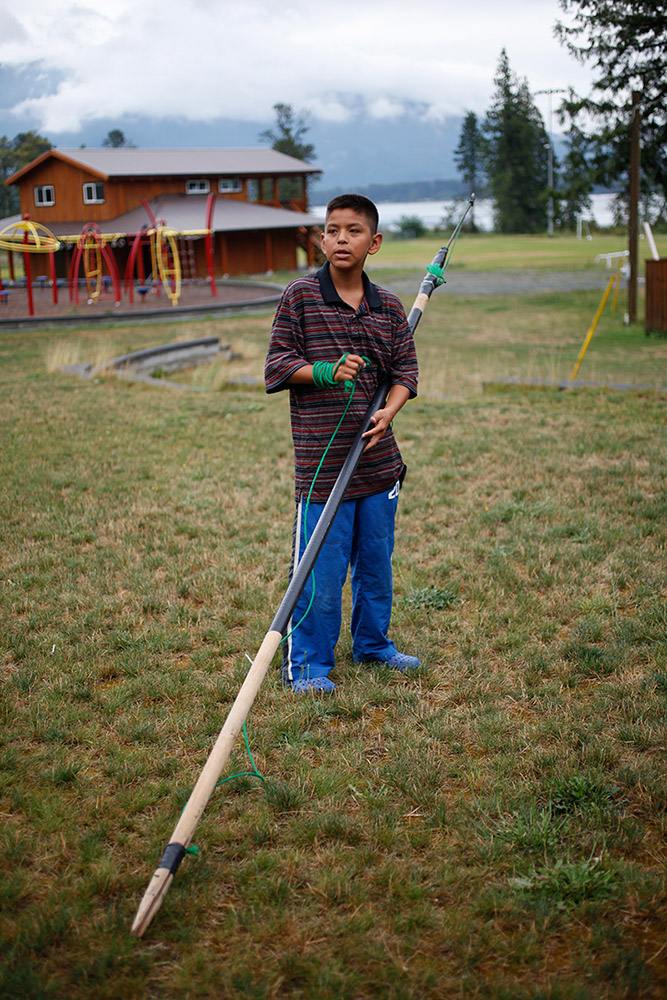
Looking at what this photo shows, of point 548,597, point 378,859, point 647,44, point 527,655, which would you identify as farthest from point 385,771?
point 647,44

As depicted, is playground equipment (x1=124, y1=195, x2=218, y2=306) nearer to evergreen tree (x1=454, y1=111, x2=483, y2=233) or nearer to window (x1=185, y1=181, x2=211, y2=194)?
window (x1=185, y1=181, x2=211, y2=194)

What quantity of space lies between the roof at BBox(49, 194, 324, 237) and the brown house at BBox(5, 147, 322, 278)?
38mm

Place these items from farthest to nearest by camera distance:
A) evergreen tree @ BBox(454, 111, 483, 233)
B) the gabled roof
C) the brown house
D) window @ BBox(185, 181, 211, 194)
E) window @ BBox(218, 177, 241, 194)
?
evergreen tree @ BBox(454, 111, 483, 233) < window @ BBox(218, 177, 241, 194) < window @ BBox(185, 181, 211, 194) < the gabled roof < the brown house

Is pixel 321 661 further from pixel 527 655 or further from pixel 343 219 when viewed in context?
pixel 343 219

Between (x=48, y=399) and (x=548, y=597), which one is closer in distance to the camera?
(x=548, y=597)

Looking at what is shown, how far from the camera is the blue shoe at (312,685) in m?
3.54

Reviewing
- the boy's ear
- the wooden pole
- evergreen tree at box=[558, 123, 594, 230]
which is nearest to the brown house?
evergreen tree at box=[558, 123, 594, 230]

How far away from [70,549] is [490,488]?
299 centimetres

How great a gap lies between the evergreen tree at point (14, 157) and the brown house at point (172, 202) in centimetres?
2721

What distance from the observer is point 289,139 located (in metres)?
79.1

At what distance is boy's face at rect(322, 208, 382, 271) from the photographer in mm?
3244

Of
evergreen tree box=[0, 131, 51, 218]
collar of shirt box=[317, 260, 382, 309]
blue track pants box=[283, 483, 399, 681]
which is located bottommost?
blue track pants box=[283, 483, 399, 681]

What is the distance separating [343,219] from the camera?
10.6 ft

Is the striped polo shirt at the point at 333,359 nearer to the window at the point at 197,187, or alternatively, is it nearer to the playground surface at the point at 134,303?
the playground surface at the point at 134,303
